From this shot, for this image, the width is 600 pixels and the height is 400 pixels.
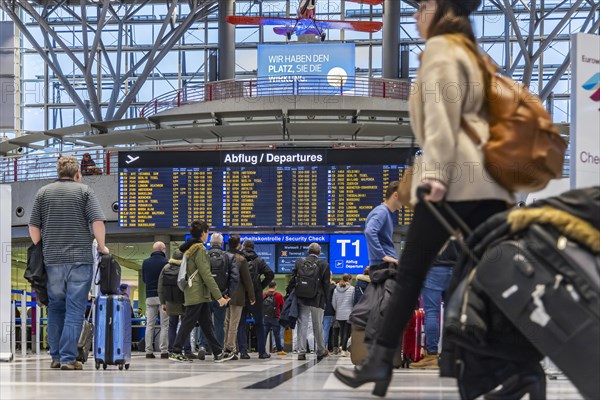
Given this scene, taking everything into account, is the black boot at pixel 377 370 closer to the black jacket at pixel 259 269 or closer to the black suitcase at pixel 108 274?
the black suitcase at pixel 108 274

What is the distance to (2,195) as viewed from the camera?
11.5 metres

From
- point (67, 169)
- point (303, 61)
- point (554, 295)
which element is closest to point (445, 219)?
point (554, 295)

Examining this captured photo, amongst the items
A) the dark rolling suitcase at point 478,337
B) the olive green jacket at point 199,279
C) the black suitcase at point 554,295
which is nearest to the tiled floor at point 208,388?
the dark rolling suitcase at point 478,337

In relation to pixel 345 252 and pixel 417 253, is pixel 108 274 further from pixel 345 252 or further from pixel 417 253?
pixel 345 252

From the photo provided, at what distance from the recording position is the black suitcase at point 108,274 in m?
9.54

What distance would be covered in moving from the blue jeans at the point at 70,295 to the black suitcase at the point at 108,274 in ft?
1.95

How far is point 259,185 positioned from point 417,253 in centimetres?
1635

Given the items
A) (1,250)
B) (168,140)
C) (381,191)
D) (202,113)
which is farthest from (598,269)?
(168,140)

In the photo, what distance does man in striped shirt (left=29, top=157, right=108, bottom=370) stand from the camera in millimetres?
8805

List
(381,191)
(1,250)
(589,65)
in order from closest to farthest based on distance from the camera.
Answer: (589,65) < (1,250) < (381,191)

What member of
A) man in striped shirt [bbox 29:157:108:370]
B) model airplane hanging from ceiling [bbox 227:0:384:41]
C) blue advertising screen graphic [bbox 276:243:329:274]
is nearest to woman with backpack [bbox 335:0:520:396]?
man in striped shirt [bbox 29:157:108:370]

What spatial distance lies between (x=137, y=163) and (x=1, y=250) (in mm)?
9555

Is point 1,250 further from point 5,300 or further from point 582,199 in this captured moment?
point 582,199

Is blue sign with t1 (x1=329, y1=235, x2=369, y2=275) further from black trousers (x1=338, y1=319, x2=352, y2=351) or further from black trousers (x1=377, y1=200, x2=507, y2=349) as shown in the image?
black trousers (x1=377, y1=200, x2=507, y2=349)
